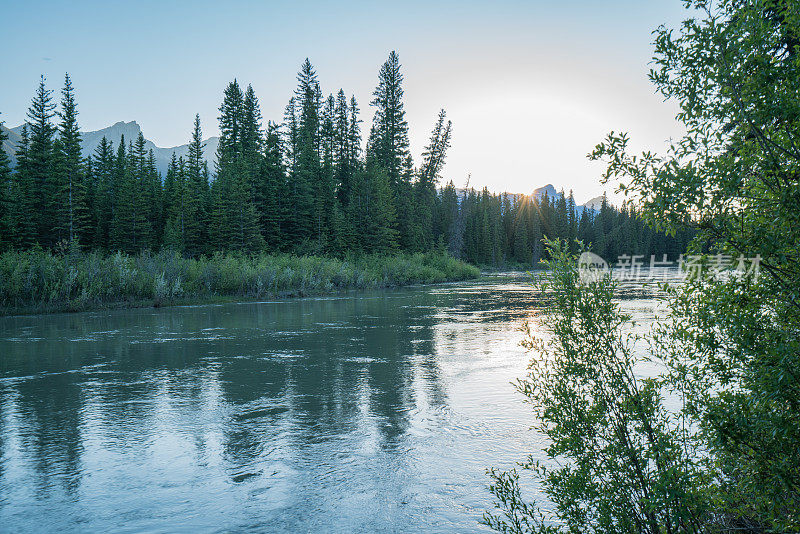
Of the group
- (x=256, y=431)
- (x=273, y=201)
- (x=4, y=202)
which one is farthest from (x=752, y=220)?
(x=273, y=201)

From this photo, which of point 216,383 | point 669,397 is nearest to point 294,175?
point 216,383

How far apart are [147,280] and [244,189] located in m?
20.1

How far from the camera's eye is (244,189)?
4556 centimetres

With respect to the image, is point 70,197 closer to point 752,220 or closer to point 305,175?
point 305,175

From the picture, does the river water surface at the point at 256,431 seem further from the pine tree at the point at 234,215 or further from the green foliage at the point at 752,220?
the pine tree at the point at 234,215

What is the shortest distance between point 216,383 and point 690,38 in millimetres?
10657

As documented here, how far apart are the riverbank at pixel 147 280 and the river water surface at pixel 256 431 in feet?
25.8

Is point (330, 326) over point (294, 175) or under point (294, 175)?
under

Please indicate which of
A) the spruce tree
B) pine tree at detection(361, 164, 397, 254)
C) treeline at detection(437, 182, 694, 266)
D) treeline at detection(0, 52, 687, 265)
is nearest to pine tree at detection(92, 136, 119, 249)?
treeline at detection(0, 52, 687, 265)

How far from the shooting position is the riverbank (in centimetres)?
2362

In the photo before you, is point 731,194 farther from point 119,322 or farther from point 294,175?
point 294,175

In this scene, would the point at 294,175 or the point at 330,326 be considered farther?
the point at 294,175

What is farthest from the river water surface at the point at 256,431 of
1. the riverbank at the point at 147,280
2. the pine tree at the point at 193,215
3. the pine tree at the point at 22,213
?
the pine tree at the point at 193,215

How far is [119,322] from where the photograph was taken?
21156mm
